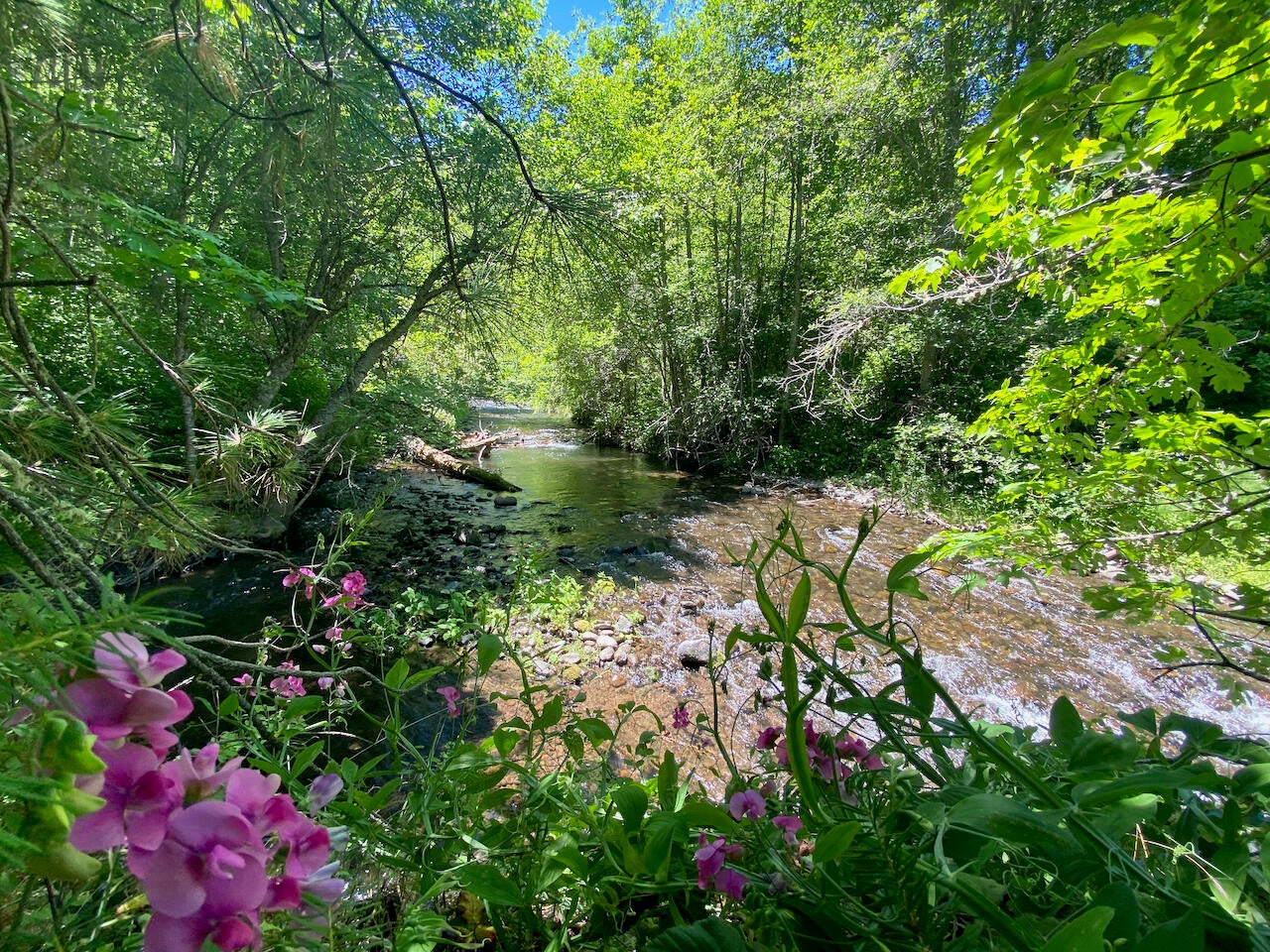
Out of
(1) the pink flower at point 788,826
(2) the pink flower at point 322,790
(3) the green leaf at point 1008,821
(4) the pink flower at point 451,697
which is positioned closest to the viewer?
(3) the green leaf at point 1008,821

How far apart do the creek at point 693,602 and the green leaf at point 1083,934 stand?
2.84 feet

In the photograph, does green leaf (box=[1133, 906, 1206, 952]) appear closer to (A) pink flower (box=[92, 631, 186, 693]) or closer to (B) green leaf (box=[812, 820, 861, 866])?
(B) green leaf (box=[812, 820, 861, 866])

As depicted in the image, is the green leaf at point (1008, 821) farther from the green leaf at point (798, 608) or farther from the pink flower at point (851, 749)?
the pink flower at point (851, 749)

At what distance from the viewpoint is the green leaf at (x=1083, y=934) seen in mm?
251

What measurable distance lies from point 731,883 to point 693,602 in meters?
4.51

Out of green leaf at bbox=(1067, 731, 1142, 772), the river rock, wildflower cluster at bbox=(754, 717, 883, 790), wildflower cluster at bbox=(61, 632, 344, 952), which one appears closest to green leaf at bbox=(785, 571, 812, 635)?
wildflower cluster at bbox=(754, 717, 883, 790)

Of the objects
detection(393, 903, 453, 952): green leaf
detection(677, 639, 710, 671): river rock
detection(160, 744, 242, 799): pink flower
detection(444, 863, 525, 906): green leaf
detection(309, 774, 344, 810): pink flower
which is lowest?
detection(677, 639, 710, 671): river rock

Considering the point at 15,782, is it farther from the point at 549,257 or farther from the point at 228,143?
the point at 228,143

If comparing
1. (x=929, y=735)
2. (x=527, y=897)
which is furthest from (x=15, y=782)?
(x=929, y=735)

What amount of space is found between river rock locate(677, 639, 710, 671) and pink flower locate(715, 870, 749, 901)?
339 cm

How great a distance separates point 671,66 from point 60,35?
11.7 metres

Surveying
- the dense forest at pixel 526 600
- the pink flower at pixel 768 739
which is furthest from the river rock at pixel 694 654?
the pink flower at pixel 768 739

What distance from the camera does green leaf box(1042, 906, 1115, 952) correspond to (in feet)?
0.82

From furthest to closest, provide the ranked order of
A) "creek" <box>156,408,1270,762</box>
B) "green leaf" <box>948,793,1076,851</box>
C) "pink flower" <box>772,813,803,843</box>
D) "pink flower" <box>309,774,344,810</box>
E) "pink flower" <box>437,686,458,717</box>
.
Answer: "creek" <box>156,408,1270,762</box>
"pink flower" <box>437,686,458,717</box>
"pink flower" <box>772,813,803,843</box>
"pink flower" <box>309,774,344,810</box>
"green leaf" <box>948,793,1076,851</box>
